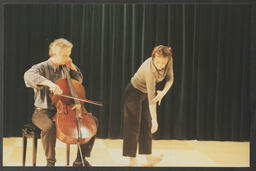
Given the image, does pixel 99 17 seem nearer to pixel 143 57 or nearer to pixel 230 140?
pixel 143 57

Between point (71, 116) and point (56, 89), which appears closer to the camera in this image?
point (71, 116)

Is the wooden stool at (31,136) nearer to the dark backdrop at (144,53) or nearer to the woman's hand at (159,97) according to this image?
the dark backdrop at (144,53)

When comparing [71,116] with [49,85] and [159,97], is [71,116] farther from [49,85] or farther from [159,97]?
[159,97]

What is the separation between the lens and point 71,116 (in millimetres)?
4066

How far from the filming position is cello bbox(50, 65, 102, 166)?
159 inches

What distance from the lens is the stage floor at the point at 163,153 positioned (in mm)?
4406

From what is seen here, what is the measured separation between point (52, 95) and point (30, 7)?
0.98 meters

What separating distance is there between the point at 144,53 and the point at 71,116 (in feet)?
3.48

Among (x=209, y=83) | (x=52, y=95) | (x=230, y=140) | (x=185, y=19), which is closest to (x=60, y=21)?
(x=52, y=95)

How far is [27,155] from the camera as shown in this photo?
4.40 meters

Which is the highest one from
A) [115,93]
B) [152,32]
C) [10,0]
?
[10,0]

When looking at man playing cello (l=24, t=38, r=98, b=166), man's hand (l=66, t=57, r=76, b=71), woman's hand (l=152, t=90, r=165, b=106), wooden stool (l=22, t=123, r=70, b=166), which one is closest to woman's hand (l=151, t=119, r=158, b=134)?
woman's hand (l=152, t=90, r=165, b=106)

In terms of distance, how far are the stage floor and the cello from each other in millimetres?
260

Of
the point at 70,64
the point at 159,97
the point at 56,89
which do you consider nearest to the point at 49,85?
the point at 56,89
